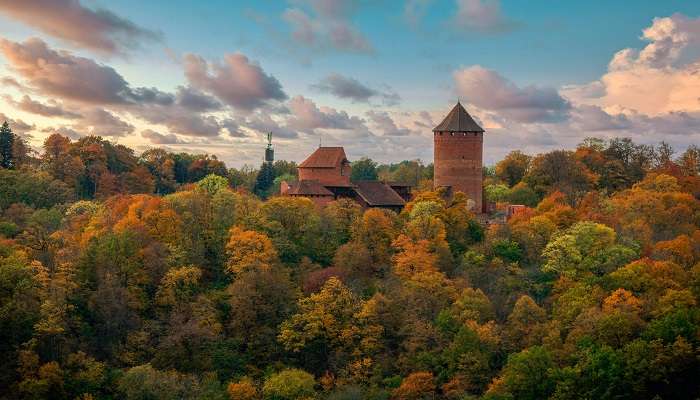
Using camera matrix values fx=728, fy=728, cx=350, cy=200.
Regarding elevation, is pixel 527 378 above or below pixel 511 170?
below

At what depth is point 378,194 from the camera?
52.9 metres

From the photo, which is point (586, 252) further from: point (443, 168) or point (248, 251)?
point (248, 251)

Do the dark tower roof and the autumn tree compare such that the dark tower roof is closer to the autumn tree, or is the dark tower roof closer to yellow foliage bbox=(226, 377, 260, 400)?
the autumn tree

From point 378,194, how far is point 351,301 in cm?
1562

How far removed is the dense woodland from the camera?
33375 millimetres

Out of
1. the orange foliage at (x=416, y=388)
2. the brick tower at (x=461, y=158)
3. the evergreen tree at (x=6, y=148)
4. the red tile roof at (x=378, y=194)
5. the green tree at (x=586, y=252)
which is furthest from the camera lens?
the evergreen tree at (x=6, y=148)

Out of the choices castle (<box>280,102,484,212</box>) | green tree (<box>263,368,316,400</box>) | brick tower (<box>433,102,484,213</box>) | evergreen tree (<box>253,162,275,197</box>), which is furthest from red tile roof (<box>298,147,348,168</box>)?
evergreen tree (<box>253,162,275,197</box>)

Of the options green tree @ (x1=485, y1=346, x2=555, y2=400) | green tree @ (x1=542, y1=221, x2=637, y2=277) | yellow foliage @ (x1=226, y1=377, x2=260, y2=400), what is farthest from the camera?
green tree @ (x1=542, y1=221, x2=637, y2=277)

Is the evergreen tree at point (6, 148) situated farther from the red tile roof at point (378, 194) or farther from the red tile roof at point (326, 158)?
the red tile roof at point (378, 194)

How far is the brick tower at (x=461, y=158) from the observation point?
53.0 metres

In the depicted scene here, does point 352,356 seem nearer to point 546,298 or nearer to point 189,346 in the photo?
point 189,346

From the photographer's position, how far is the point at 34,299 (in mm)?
37688

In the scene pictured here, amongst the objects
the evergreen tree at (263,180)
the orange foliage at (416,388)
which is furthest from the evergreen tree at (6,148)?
the orange foliage at (416,388)

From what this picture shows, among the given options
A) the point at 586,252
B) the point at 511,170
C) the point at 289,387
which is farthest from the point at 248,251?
the point at 511,170
